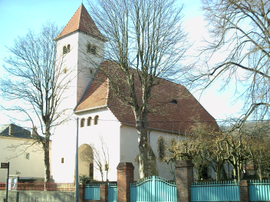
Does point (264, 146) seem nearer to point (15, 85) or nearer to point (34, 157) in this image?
point (15, 85)

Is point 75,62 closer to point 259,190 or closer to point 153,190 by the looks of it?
point 153,190

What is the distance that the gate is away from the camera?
1568cm

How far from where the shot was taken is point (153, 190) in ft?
53.9

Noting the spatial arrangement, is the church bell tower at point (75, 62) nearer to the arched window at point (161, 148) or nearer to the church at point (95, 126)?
the church at point (95, 126)

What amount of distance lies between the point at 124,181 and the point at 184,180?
3730 millimetres

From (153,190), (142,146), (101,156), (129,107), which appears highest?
(129,107)

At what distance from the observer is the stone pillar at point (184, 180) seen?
49.2 ft

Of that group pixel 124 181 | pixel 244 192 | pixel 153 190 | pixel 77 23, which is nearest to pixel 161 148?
pixel 124 181

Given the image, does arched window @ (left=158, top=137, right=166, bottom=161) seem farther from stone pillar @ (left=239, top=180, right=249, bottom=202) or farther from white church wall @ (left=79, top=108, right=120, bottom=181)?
stone pillar @ (left=239, top=180, right=249, bottom=202)

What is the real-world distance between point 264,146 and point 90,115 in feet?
46.7

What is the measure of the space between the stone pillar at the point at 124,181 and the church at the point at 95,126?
260 inches

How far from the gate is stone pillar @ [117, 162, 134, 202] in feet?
0.82

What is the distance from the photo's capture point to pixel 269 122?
12852 mm

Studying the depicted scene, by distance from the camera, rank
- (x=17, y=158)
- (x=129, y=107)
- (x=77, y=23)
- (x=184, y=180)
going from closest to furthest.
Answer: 1. (x=184, y=180)
2. (x=129, y=107)
3. (x=77, y=23)
4. (x=17, y=158)
